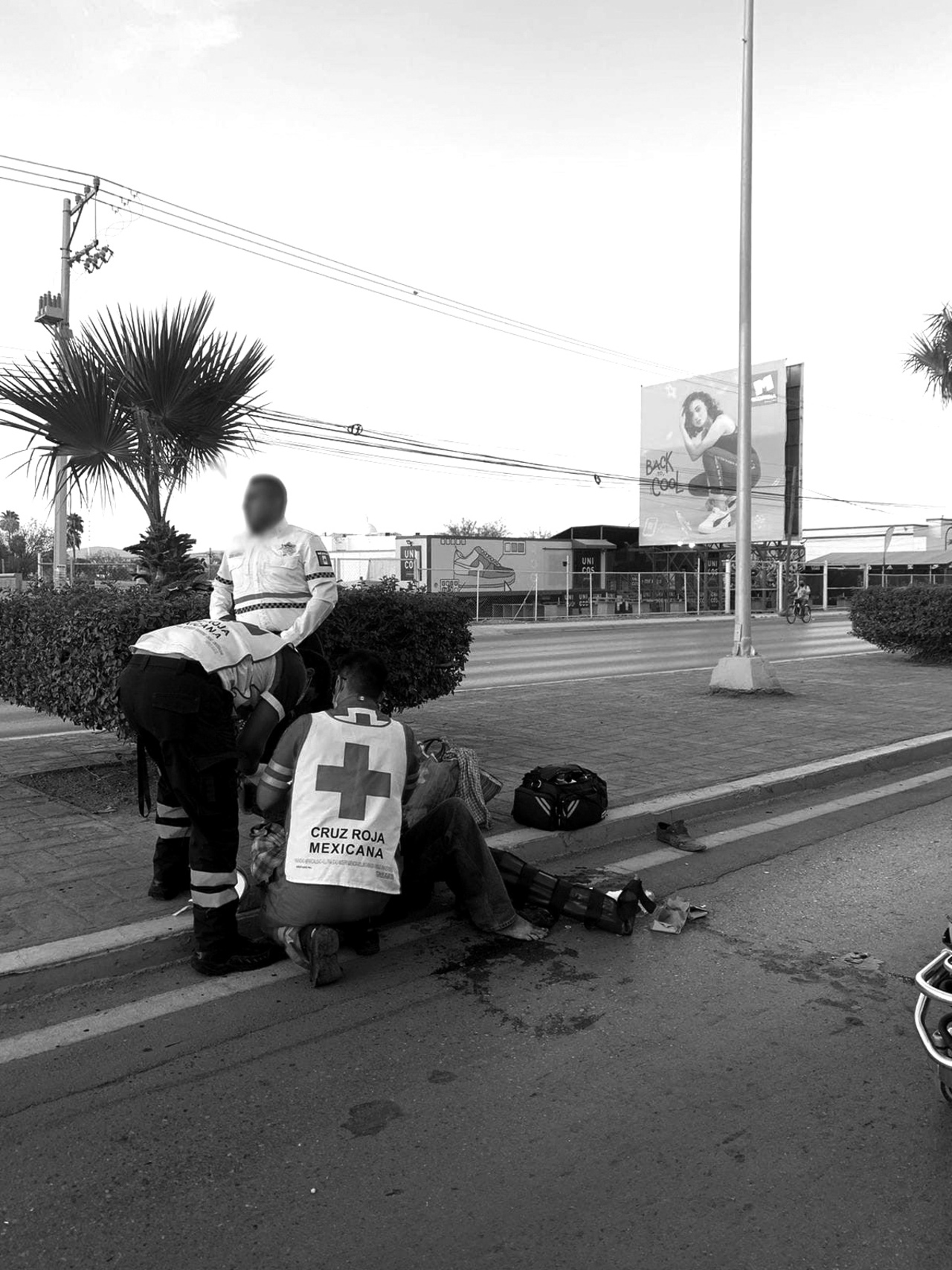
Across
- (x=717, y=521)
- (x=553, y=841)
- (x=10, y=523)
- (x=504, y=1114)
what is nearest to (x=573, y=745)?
(x=553, y=841)

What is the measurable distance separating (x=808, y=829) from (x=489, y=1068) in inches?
148

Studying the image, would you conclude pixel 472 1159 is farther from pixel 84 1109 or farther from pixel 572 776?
pixel 572 776

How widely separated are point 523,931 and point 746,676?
8211 millimetres

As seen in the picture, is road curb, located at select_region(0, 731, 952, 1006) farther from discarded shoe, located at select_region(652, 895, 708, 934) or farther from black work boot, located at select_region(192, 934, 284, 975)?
discarded shoe, located at select_region(652, 895, 708, 934)

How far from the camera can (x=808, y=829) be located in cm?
656

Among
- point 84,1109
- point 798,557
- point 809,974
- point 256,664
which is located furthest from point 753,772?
point 798,557

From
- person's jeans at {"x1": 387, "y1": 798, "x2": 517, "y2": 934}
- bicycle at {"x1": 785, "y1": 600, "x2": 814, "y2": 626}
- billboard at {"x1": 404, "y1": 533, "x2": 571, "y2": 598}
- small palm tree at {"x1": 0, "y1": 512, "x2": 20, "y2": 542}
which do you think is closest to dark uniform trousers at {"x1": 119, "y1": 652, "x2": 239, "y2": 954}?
person's jeans at {"x1": 387, "y1": 798, "x2": 517, "y2": 934}

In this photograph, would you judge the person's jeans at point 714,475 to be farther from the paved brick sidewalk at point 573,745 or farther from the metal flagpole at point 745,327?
the metal flagpole at point 745,327

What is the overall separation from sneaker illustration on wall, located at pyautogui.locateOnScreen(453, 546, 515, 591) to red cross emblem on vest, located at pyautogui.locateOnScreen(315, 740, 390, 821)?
126 feet

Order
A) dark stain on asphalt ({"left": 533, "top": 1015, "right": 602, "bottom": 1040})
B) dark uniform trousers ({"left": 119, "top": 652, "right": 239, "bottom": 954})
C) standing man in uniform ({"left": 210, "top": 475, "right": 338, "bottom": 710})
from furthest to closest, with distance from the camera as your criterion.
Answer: standing man in uniform ({"left": 210, "top": 475, "right": 338, "bottom": 710})
dark uniform trousers ({"left": 119, "top": 652, "right": 239, "bottom": 954})
dark stain on asphalt ({"left": 533, "top": 1015, "right": 602, "bottom": 1040})

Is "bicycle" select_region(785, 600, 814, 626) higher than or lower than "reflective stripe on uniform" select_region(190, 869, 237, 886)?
lower

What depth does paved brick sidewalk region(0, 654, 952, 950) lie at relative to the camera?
193 inches

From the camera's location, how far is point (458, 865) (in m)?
4.59

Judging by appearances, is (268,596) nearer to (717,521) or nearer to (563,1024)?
(563,1024)
